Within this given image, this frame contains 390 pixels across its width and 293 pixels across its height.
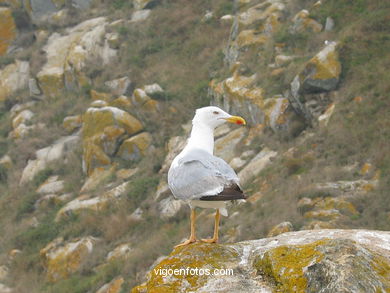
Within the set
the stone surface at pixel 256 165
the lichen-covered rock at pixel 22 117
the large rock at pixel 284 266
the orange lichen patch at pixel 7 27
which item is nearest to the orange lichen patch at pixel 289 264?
the large rock at pixel 284 266

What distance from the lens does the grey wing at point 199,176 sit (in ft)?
14.3

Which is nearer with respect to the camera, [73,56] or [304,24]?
[304,24]

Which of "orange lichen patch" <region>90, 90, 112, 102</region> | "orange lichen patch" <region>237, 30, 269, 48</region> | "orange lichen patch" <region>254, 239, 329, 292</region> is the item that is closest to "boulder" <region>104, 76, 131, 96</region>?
"orange lichen patch" <region>90, 90, 112, 102</region>

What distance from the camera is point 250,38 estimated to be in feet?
63.9

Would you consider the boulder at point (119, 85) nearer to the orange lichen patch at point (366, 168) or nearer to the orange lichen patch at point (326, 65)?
the orange lichen patch at point (326, 65)

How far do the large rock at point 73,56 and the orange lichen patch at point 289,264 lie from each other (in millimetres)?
21745

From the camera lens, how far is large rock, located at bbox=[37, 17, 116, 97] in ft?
82.7

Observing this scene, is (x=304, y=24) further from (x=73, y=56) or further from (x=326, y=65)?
(x=73, y=56)

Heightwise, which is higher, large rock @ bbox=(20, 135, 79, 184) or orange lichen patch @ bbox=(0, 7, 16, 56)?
orange lichen patch @ bbox=(0, 7, 16, 56)

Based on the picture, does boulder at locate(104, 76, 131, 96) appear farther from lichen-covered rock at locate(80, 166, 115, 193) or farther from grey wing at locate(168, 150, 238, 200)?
grey wing at locate(168, 150, 238, 200)

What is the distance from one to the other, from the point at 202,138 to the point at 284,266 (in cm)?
180

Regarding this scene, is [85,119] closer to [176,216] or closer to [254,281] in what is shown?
[176,216]

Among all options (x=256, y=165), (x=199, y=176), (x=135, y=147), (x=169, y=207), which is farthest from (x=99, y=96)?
(x=199, y=176)

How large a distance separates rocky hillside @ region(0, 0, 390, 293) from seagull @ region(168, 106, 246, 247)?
0.38 metres
